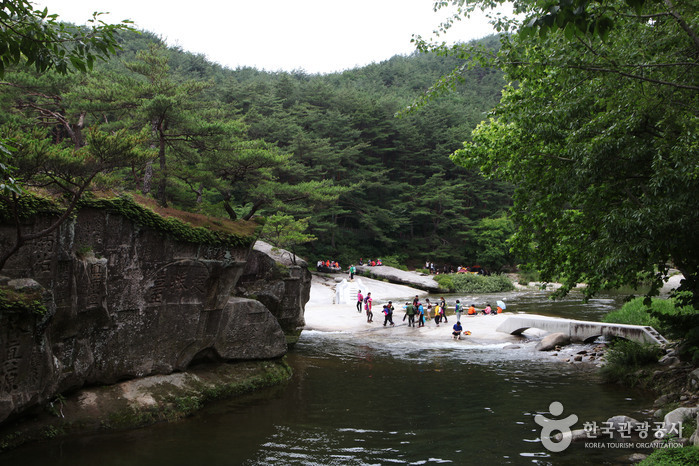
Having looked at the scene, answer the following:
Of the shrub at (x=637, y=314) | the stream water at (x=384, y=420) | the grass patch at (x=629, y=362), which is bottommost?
the stream water at (x=384, y=420)

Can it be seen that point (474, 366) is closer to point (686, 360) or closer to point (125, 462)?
point (686, 360)

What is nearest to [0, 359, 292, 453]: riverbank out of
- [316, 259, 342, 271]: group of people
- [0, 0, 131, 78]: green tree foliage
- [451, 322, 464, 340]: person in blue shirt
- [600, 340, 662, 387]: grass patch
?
[0, 0, 131, 78]: green tree foliage

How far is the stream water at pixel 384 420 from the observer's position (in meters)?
8.91

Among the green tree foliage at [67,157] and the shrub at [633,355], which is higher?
the green tree foliage at [67,157]

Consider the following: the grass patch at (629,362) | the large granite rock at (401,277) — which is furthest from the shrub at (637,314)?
the large granite rock at (401,277)

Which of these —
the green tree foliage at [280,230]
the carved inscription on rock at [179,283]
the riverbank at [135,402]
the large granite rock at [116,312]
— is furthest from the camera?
the green tree foliage at [280,230]

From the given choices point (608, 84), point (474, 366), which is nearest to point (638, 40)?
point (608, 84)

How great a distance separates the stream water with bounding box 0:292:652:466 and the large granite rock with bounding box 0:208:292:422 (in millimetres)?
1460

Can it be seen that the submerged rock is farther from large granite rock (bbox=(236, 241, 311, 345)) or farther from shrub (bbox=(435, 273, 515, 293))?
shrub (bbox=(435, 273, 515, 293))

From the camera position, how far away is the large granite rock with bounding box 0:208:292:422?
8.86m

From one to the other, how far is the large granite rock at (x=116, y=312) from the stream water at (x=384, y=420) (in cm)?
146

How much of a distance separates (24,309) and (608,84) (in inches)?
450

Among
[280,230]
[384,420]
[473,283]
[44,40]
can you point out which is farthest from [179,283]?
[473,283]

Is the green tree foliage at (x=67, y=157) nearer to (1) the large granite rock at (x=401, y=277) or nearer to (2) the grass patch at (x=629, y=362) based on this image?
(2) the grass patch at (x=629, y=362)
